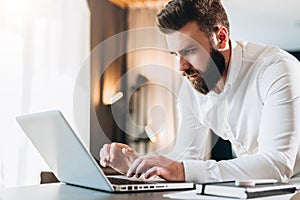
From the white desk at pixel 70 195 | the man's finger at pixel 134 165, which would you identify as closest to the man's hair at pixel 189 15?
the man's finger at pixel 134 165

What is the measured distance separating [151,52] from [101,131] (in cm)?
98

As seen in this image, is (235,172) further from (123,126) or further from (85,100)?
(123,126)

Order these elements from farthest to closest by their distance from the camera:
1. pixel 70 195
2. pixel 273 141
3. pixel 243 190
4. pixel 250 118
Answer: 1. pixel 250 118
2. pixel 273 141
3. pixel 70 195
4. pixel 243 190

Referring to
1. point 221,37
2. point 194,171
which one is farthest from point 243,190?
point 221,37

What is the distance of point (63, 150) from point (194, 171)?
1.09 ft

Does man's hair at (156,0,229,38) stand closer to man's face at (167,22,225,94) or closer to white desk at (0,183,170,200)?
man's face at (167,22,225,94)

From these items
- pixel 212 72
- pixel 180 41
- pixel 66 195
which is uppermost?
pixel 180 41

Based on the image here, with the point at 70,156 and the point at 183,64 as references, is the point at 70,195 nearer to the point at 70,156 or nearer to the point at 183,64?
the point at 70,156

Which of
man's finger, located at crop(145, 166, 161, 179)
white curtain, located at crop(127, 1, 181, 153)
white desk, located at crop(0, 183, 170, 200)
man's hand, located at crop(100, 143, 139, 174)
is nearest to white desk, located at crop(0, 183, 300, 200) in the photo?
white desk, located at crop(0, 183, 170, 200)

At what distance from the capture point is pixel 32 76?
132 inches

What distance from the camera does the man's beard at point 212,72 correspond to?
68.9 inches

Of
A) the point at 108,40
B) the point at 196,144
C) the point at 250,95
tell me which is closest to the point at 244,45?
the point at 250,95

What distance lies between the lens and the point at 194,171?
1.22 metres

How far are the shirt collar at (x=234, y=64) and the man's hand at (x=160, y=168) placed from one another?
0.53 metres
